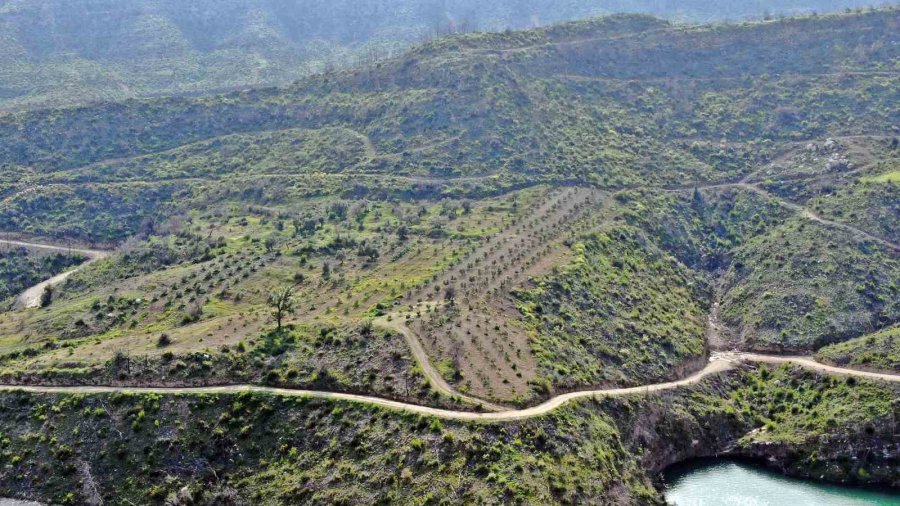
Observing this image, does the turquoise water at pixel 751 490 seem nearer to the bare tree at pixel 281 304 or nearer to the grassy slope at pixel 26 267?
the bare tree at pixel 281 304

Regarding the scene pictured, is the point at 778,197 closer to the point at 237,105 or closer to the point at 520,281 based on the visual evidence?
the point at 520,281

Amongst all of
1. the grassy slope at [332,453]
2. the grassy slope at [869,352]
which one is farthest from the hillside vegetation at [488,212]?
the grassy slope at [332,453]

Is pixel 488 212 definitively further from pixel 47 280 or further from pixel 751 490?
pixel 47 280

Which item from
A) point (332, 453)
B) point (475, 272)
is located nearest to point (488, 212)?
point (475, 272)

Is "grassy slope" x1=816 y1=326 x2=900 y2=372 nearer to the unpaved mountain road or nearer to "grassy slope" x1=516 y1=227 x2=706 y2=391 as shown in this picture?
the unpaved mountain road

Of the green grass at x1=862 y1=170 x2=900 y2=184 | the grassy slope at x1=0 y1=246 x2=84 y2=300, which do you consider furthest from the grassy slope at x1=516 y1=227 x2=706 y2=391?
the grassy slope at x1=0 y1=246 x2=84 y2=300

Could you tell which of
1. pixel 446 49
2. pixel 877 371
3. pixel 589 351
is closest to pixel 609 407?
pixel 589 351

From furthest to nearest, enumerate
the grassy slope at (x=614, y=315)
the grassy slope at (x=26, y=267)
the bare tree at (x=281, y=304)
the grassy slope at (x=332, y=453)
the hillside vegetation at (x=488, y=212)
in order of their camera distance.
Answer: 1. the grassy slope at (x=26, y=267)
2. the bare tree at (x=281, y=304)
3. the grassy slope at (x=614, y=315)
4. the hillside vegetation at (x=488, y=212)
5. the grassy slope at (x=332, y=453)
